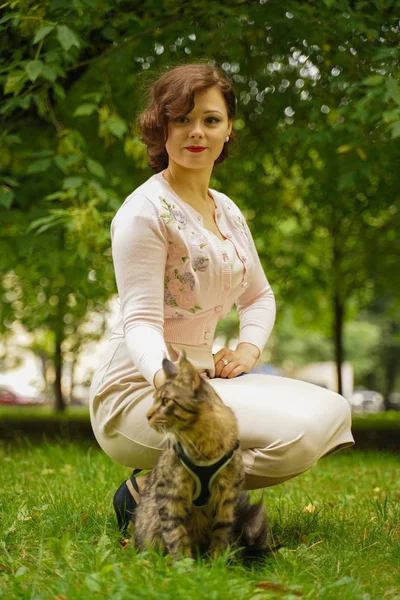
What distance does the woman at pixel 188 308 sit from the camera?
329 centimetres

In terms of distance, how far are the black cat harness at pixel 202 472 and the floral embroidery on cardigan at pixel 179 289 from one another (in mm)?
875

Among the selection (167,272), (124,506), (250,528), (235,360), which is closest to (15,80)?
(167,272)

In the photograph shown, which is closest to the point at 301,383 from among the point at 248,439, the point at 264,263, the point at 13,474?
the point at 248,439

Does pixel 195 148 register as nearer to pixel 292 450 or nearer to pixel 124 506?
pixel 292 450

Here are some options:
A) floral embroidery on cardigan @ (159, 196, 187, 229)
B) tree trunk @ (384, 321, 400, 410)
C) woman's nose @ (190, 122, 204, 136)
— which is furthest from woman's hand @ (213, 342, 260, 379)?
tree trunk @ (384, 321, 400, 410)

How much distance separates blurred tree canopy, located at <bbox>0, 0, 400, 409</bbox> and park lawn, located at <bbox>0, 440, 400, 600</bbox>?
2124 mm

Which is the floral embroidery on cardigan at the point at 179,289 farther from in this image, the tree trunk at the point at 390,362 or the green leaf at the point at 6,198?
the tree trunk at the point at 390,362

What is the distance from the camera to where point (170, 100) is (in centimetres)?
350

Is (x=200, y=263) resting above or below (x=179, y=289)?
above

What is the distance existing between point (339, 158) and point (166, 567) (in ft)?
17.9

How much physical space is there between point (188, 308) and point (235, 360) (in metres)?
0.36

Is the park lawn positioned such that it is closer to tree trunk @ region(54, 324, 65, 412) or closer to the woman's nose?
the woman's nose

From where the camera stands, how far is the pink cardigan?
10.7 ft

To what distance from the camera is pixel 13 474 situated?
5504mm
